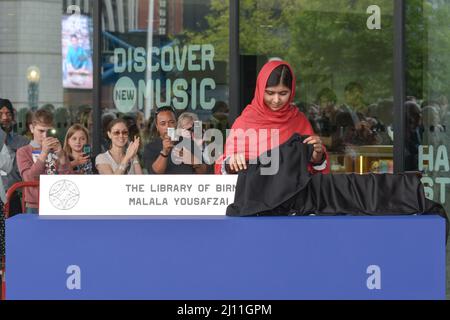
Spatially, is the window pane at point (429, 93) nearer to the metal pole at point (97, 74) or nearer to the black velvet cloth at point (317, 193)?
the metal pole at point (97, 74)

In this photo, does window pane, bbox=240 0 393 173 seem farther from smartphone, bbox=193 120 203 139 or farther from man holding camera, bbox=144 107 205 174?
man holding camera, bbox=144 107 205 174

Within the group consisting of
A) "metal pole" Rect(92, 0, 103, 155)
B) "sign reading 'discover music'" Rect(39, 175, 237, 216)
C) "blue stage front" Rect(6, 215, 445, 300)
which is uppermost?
"metal pole" Rect(92, 0, 103, 155)

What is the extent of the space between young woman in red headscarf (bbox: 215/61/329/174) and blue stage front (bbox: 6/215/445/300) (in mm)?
519

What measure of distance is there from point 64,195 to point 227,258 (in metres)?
0.80

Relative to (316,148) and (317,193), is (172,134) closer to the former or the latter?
(316,148)

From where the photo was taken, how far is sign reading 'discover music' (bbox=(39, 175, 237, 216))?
4.12 meters

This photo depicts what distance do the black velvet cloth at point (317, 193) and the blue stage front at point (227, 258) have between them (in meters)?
0.12

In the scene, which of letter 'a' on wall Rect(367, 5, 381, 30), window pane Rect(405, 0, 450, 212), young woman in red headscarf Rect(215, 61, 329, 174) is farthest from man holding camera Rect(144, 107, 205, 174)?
window pane Rect(405, 0, 450, 212)

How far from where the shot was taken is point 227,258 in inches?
157

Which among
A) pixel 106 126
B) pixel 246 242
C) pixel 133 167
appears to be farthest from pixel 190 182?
pixel 106 126

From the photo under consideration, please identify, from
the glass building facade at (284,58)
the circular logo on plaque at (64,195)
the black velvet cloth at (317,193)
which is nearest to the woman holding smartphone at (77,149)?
the glass building facade at (284,58)

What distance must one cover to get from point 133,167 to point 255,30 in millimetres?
2469
